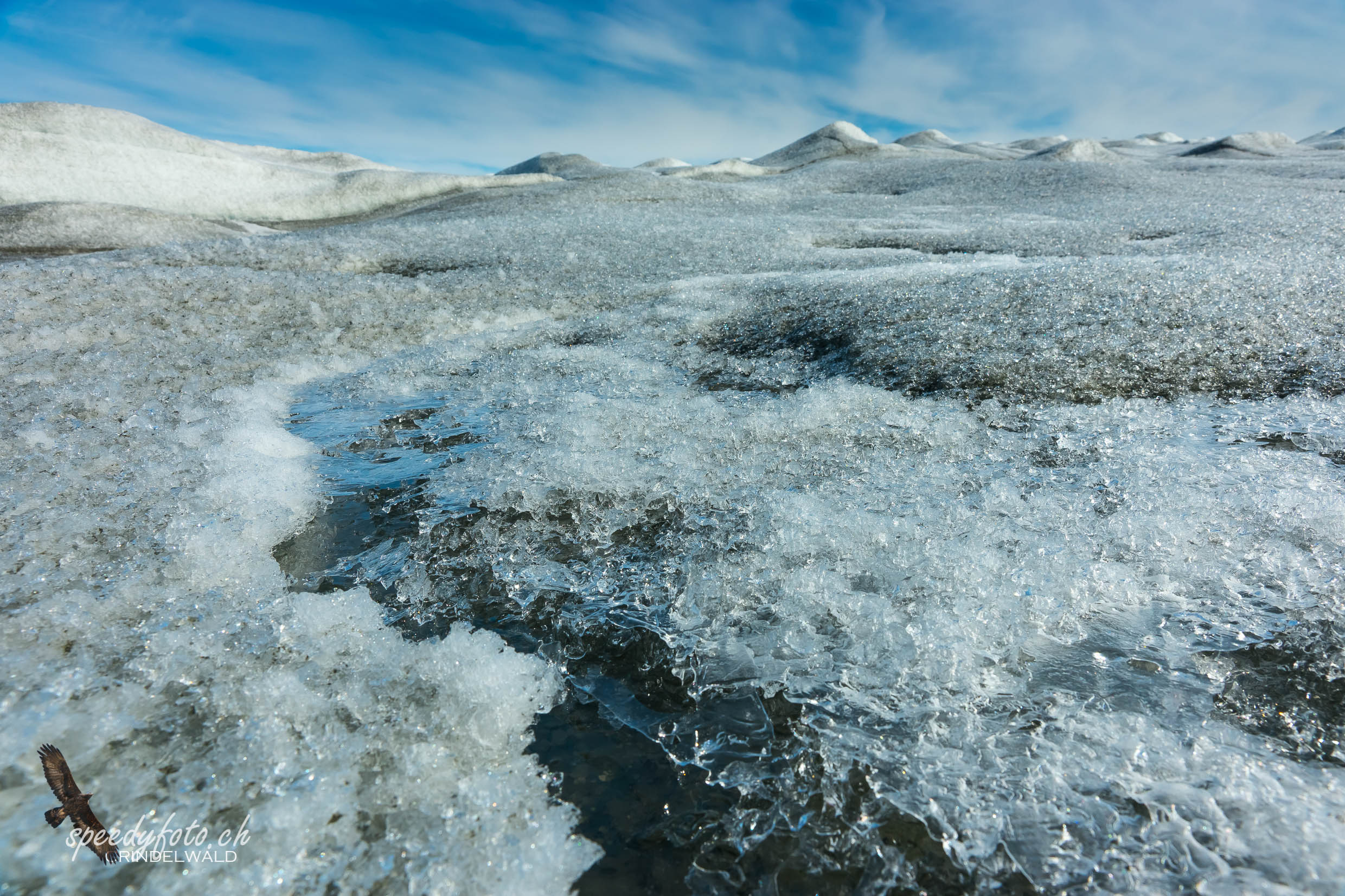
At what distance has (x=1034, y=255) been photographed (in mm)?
3957

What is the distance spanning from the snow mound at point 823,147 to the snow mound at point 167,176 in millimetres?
5523

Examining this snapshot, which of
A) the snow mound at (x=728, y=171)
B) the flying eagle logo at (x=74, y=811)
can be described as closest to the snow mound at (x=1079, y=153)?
the snow mound at (x=728, y=171)

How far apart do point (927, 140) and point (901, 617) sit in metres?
19.9

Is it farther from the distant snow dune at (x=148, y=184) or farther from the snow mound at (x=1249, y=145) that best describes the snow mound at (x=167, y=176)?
the snow mound at (x=1249, y=145)

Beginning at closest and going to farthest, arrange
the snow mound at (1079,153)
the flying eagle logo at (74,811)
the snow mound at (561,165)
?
the flying eagle logo at (74,811) < the snow mound at (1079,153) < the snow mound at (561,165)

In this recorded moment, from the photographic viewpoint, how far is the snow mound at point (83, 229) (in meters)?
5.88

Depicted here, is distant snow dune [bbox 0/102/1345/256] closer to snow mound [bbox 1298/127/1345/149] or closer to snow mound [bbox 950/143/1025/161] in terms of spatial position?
snow mound [bbox 950/143/1025/161]

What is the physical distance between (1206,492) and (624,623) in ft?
4.53

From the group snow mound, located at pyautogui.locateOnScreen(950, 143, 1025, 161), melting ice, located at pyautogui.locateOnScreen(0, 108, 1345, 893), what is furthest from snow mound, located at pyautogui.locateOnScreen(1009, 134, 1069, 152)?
melting ice, located at pyautogui.locateOnScreen(0, 108, 1345, 893)

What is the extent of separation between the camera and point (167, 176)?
9484 mm

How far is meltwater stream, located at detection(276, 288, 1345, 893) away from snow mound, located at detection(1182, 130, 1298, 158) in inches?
549

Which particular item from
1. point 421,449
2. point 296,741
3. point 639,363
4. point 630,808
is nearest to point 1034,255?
point 639,363

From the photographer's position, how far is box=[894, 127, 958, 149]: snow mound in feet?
57.3

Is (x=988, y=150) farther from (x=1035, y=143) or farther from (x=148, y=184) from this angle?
(x=148, y=184)
